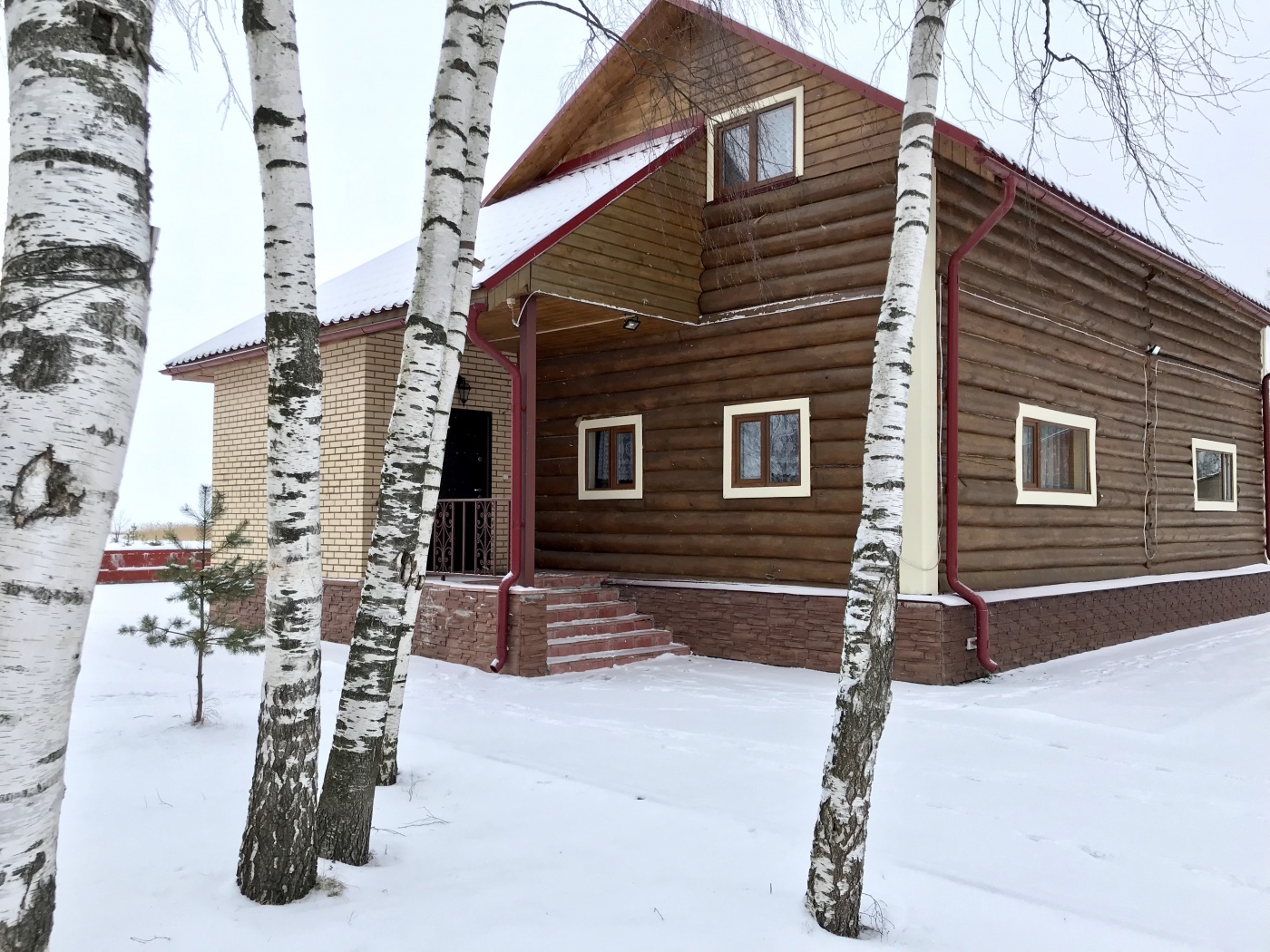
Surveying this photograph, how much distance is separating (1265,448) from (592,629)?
1193 centimetres

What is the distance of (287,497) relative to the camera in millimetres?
3289

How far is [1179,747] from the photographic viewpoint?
233 inches

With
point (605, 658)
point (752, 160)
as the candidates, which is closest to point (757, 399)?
point (752, 160)

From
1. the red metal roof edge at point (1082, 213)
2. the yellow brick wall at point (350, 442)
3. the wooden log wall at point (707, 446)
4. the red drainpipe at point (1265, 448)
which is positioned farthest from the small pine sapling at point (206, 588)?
the red drainpipe at point (1265, 448)

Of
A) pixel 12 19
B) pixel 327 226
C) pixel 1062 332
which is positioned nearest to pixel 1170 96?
pixel 12 19

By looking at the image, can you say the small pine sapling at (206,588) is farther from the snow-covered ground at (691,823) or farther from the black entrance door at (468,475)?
the black entrance door at (468,475)

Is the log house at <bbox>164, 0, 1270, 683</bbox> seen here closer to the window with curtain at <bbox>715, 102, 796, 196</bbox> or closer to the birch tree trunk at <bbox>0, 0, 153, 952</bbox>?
the window with curtain at <bbox>715, 102, 796, 196</bbox>

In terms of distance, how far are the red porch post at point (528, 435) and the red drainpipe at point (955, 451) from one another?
12.0ft

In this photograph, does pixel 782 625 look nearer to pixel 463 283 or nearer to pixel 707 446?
pixel 707 446

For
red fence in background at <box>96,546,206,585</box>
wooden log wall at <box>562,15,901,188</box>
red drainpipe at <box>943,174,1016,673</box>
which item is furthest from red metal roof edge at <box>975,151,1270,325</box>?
red fence in background at <box>96,546,206,585</box>

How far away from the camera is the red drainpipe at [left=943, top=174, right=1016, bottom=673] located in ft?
26.3

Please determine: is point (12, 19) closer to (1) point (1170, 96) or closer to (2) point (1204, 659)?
(1) point (1170, 96)

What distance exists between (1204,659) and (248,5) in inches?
388

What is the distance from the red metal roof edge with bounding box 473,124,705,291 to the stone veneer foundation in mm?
2800
